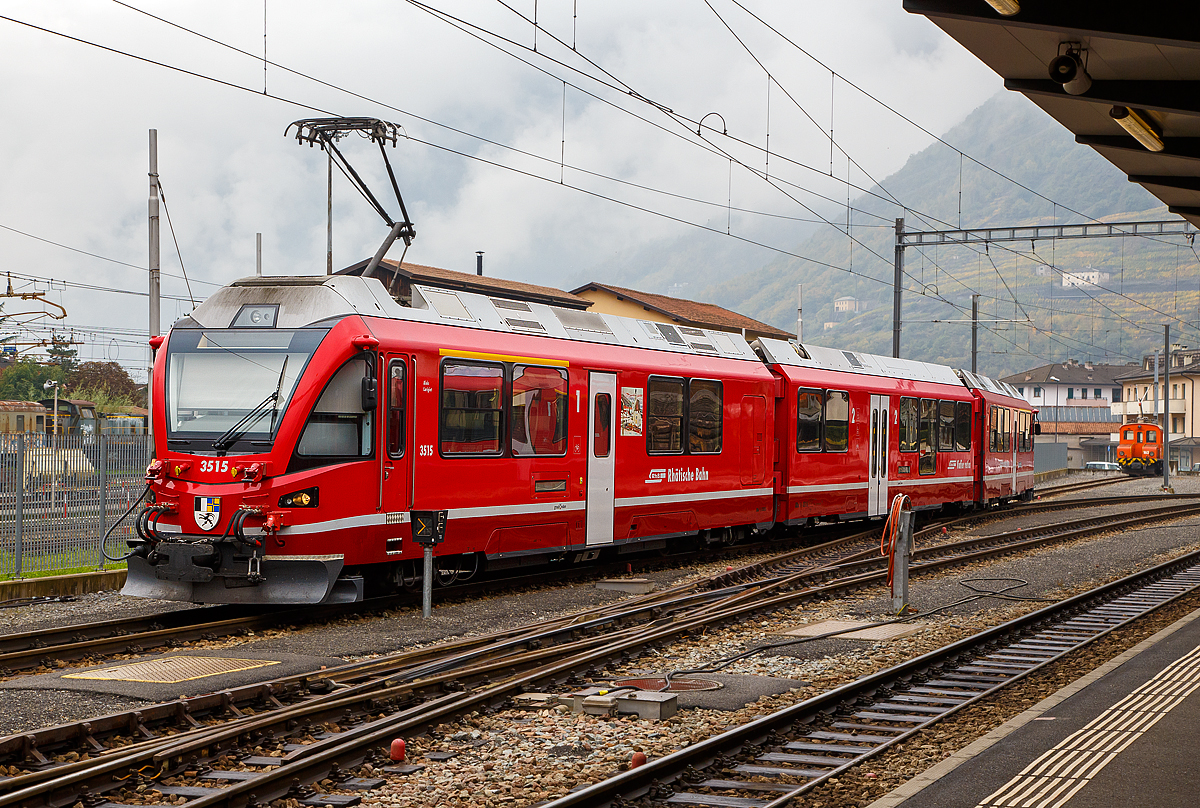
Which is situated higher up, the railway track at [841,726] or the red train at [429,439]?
the red train at [429,439]

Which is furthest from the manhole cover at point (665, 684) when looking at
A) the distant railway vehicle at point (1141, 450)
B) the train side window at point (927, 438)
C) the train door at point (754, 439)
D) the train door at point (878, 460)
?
the distant railway vehicle at point (1141, 450)

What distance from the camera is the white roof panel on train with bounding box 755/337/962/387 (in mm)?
20359

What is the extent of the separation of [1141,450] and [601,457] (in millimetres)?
51632

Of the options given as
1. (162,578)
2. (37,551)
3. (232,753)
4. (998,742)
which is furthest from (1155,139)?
(37,551)

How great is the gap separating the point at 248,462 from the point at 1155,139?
29.7 feet

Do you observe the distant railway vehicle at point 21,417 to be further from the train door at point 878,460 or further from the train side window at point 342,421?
the train side window at point 342,421

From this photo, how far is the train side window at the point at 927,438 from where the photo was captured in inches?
976

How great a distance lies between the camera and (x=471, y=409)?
13.4 m

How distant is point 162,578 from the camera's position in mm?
11641

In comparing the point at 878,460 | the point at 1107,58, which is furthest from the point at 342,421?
the point at 878,460

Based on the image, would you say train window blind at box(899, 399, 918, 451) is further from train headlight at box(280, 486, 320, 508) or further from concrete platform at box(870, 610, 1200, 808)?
train headlight at box(280, 486, 320, 508)

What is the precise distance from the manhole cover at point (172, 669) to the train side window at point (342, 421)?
2.65 m

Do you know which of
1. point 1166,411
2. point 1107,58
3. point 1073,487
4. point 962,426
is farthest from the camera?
point 1166,411

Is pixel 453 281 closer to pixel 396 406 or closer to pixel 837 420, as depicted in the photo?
pixel 837 420
